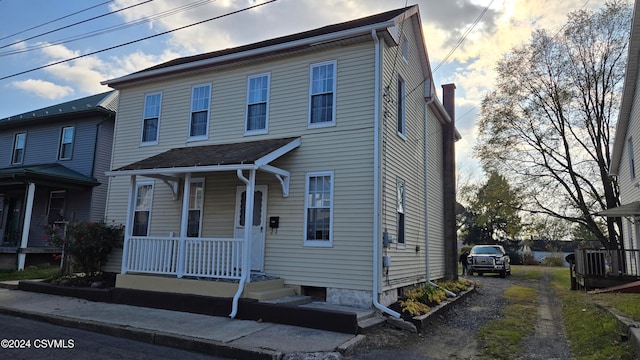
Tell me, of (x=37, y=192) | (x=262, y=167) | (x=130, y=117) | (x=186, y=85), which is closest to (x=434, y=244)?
(x=262, y=167)

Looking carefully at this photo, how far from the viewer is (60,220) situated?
18.5 m

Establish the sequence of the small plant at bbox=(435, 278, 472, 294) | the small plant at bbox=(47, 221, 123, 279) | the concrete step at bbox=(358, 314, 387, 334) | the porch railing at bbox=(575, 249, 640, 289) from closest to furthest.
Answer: the concrete step at bbox=(358, 314, 387, 334)
the small plant at bbox=(47, 221, 123, 279)
the small plant at bbox=(435, 278, 472, 294)
the porch railing at bbox=(575, 249, 640, 289)

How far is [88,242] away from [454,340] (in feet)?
31.5

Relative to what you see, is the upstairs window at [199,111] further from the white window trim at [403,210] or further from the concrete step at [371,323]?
the concrete step at [371,323]

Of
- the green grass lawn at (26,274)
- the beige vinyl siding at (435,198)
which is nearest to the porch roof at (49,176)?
the green grass lawn at (26,274)

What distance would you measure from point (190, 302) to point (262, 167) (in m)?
3.28

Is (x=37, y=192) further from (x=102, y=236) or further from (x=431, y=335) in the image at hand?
(x=431, y=335)

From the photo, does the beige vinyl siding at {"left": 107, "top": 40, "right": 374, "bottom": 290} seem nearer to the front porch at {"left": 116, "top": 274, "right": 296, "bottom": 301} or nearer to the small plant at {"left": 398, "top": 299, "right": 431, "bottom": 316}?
the front porch at {"left": 116, "top": 274, "right": 296, "bottom": 301}

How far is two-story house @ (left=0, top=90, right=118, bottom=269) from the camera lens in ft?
59.7

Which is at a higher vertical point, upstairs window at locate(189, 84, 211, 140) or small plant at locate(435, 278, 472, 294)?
upstairs window at locate(189, 84, 211, 140)

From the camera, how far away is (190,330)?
7297 millimetres

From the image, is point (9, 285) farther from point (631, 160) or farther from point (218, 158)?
point (631, 160)

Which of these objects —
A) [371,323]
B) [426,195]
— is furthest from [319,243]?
[426,195]

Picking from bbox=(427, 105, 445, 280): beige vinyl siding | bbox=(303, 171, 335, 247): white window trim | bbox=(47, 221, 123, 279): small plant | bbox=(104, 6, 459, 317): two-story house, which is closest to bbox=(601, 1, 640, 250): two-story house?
bbox=(427, 105, 445, 280): beige vinyl siding
